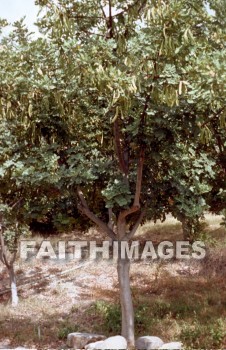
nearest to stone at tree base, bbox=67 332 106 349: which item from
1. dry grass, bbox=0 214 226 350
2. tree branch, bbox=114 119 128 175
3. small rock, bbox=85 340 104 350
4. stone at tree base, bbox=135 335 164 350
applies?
small rock, bbox=85 340 104 350

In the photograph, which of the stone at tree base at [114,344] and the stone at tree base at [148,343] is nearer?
the stone at tree base at [114,344]

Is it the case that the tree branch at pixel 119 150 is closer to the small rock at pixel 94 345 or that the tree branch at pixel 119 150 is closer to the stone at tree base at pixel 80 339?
the small rock at pixel 94 345

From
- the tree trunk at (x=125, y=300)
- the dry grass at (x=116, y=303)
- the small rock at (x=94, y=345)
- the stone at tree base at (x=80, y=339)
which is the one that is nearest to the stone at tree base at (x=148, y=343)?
the tree trunk at (x=125, y=300)

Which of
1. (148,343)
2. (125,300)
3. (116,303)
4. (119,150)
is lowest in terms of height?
(148,343)

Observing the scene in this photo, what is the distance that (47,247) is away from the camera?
72.9 feet

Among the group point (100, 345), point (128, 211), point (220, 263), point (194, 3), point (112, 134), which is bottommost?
point (100, 345)

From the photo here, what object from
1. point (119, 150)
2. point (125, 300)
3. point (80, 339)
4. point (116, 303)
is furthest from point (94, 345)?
point (119, 150)

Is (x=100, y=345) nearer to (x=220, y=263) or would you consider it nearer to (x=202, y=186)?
(x=202, y=186)

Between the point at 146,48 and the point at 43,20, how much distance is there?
7.17ft

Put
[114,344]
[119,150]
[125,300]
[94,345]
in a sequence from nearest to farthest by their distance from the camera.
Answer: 1. [114,344]
2. [119,150]
3. [94,345]
4. [125,300]

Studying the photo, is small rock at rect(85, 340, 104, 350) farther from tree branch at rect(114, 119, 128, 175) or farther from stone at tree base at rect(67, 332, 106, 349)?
tree branch at rect(114, 119, 128, 175)

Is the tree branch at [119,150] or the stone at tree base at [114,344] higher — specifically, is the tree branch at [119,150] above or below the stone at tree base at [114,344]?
above

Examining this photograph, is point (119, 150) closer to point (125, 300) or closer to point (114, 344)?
point (125, 300)

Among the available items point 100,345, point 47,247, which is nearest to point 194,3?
point 100,345
